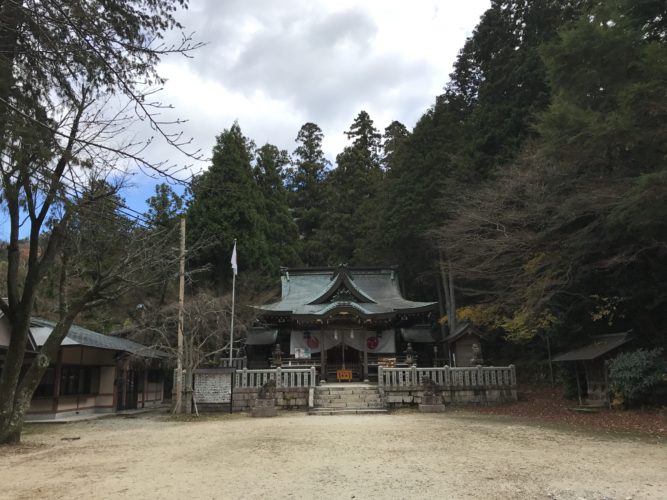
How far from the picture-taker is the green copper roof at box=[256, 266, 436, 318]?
64.2 feet

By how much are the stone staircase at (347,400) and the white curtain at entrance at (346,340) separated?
3813mm

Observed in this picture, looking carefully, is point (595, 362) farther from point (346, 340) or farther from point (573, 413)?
point (346, 340)

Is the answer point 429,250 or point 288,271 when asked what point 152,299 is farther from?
point 429,250

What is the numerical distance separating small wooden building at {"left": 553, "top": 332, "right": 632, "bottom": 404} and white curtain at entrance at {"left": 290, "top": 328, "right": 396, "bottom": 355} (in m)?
8.00

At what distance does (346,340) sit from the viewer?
65.9ft

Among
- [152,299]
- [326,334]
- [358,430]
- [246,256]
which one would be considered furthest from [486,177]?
[152,299]

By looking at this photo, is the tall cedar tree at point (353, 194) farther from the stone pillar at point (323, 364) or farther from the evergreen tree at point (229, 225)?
the stone pillar at point (323, 364)

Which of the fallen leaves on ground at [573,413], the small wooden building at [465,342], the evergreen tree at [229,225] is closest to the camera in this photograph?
the fallen leaves on ground at [573,413]

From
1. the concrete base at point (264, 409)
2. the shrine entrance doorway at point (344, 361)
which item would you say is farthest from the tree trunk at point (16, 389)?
the shrine entrance doorway at point (344, 361)

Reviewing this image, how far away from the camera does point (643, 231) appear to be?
435 inches

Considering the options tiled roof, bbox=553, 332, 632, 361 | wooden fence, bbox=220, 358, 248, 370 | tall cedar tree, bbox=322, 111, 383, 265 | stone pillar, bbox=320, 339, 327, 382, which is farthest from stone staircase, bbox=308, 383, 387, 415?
tall cedar tree, bbox=322, 111, 383, 265

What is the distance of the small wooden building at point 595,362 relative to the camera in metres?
12.2

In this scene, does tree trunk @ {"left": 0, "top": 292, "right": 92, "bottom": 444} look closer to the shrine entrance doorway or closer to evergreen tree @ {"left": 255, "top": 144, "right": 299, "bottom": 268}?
the shrine entrance doorway

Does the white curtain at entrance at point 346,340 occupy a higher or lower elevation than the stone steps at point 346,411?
higher
